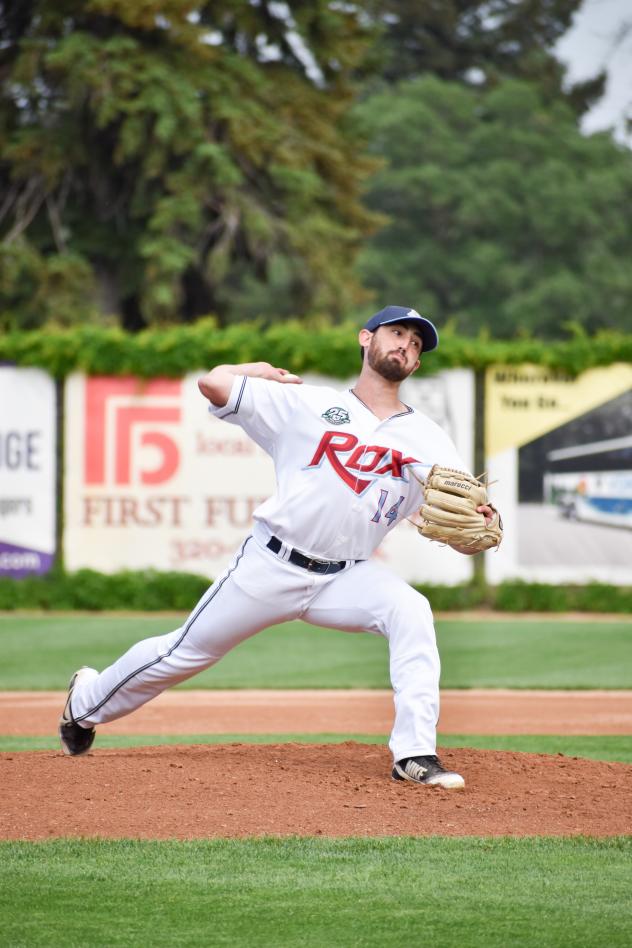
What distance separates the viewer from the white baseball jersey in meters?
5.62

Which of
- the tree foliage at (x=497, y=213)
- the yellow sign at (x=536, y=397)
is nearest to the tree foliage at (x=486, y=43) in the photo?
the tree foliage at (x=497, y=213)

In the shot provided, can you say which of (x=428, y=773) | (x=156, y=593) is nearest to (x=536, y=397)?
(x=156, y=593)

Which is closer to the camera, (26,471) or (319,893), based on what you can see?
(319,893)

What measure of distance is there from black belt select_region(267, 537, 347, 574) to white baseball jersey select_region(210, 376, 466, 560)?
24 mm

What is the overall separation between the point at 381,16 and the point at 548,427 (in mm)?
29904

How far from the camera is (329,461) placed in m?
5.65

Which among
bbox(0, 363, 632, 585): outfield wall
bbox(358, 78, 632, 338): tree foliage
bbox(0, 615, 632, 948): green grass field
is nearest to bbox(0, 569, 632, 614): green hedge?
bbox(0, 363, 632, 585): outfield wall

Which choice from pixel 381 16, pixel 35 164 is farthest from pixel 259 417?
pixel 381 16

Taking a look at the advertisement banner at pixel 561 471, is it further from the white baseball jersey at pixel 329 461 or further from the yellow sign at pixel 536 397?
the white baseball jersey at pixel 329 461

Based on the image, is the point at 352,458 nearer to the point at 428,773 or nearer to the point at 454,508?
the point at 454,508

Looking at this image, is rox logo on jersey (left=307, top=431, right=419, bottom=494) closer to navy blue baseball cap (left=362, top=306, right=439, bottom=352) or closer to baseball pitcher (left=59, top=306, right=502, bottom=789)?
baseball pitcher (left=59, top=306, right=502, bottom=789)

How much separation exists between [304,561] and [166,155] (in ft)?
59.9

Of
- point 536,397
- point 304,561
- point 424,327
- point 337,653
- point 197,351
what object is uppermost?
point 197,351

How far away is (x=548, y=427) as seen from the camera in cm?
1647
